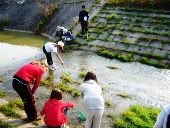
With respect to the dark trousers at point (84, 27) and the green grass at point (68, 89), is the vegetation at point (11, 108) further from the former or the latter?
the dark trousers at point (84, 27)

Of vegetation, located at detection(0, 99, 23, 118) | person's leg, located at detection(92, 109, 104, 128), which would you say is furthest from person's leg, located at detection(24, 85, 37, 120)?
person's leg, located at detection(92, 109, 104, 128)

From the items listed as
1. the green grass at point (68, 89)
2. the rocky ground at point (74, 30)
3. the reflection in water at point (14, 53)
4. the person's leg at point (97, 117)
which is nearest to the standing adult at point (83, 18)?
the rocky ground at point (74, 30)

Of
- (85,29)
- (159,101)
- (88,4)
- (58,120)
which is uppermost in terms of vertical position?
(88,4)

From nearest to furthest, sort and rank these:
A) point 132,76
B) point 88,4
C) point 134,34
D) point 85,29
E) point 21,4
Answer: point 132,76 → point 134,34 → point 85,29 → point 88,4 → point 21,4

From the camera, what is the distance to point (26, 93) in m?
6.29

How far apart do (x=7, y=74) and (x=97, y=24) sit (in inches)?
243

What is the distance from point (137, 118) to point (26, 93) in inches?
111

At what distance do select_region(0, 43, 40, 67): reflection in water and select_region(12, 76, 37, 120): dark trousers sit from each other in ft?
17.0

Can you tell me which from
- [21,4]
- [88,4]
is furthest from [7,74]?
[21,4]

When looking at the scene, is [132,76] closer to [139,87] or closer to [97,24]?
[139,87]

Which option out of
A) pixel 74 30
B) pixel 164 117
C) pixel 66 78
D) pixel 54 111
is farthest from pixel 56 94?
pixel 74 30

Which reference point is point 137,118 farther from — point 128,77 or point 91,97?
point 128,77

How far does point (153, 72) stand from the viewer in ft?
33.5

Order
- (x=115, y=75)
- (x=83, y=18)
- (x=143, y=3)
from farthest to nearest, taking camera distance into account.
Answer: (x=143, y=3)
(x=83, y=18)
(x=115, y=75)
